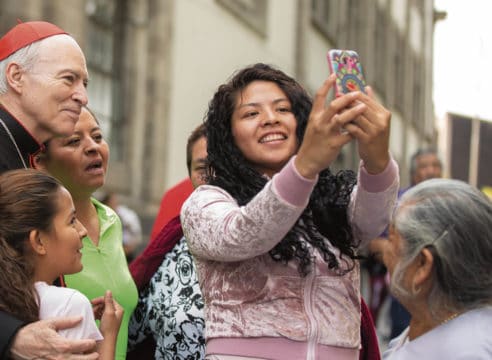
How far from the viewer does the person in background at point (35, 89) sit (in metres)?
3.60

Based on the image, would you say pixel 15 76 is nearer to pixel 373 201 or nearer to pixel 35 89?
pixel 35 89

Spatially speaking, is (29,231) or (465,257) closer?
(465,257)

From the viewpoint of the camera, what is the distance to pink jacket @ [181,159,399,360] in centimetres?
317

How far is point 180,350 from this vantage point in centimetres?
405

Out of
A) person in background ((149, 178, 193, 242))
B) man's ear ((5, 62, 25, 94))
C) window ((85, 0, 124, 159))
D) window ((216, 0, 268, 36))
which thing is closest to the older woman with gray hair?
man's ear ((5, 62, 25, 94))

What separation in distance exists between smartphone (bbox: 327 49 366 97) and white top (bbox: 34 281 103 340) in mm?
1007

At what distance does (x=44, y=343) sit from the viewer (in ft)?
9.63

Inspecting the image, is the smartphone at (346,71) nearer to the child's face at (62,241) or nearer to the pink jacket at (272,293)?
the pink jacket at (272,293)

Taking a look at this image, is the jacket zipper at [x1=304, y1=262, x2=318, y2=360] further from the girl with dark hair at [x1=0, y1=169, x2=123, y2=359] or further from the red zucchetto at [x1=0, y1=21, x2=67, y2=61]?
the red zucchetto at [x1=0, y1=21, x2=67, y2=61]

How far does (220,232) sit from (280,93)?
2.07ft

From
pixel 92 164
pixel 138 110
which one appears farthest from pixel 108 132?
pixel 92 164

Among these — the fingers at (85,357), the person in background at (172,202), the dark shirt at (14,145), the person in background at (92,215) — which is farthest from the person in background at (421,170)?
the fingers at (85,357)

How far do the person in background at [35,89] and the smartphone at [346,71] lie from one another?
1116 millimetres

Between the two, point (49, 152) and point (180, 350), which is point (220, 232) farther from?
point (49, 152)
